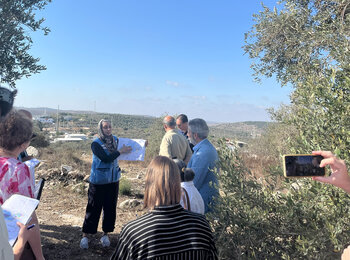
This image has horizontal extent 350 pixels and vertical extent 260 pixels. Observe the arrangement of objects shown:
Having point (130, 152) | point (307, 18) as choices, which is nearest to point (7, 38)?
point (130, 152)

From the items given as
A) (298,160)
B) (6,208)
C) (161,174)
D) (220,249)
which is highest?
(298,160)

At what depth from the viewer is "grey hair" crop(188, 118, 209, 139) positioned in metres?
3.56

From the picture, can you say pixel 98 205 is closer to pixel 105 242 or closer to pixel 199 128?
pixel 105 242

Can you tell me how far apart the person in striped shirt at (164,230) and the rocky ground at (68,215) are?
77.1 inches

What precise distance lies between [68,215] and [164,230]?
5.46 metres

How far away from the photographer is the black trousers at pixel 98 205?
4.55 metres

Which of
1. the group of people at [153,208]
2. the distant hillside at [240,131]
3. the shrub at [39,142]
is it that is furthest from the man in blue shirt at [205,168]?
the shrub at [39,142]

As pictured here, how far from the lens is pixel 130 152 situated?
15.8 ft

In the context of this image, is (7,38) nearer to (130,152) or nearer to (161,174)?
(130,152)

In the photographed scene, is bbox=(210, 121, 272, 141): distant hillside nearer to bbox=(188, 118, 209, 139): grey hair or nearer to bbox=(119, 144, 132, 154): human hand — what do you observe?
bbox=(188, 118, 209, 139): grey hair

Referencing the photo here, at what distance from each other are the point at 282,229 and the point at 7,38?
5.18 meters

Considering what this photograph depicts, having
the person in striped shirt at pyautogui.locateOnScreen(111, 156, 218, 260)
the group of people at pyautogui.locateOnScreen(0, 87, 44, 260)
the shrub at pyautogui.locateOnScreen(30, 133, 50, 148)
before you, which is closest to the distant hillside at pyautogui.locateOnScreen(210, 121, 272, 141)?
the person in striped shirt at pyautogui.locateOnScreen(111, 156, 218, 260)

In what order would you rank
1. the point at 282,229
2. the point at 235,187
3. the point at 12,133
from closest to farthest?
the point at 12,133
the point at 282,229
the point at 235,187

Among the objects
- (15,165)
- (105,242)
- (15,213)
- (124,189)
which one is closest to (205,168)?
(15,165)
